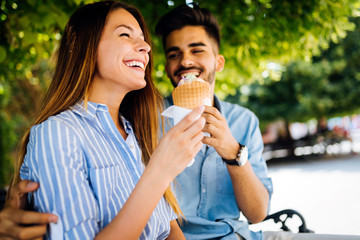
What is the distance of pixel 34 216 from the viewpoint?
4.33 ft

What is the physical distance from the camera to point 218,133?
1.92m

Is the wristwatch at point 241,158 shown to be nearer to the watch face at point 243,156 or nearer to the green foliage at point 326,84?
the watch face at point 243,156

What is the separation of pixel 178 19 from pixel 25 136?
6.60 feet

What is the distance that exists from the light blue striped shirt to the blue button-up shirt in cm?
75

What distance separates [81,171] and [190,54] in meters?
1.89

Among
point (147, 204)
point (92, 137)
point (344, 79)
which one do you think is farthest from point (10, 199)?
point (344, 79)

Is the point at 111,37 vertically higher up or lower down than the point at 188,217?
higher up

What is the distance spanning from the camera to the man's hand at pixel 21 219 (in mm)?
1312

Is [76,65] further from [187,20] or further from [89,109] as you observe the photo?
[187,20]

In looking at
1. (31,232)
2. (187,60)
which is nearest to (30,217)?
(31,232)

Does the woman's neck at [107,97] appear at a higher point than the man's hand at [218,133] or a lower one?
higher

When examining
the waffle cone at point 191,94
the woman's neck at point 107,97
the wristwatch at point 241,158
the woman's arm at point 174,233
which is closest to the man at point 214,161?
the wristwatch at point 241,158

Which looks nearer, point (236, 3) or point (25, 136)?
point (25, 136)

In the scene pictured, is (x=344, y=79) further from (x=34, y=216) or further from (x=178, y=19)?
(x=34, y=216)
